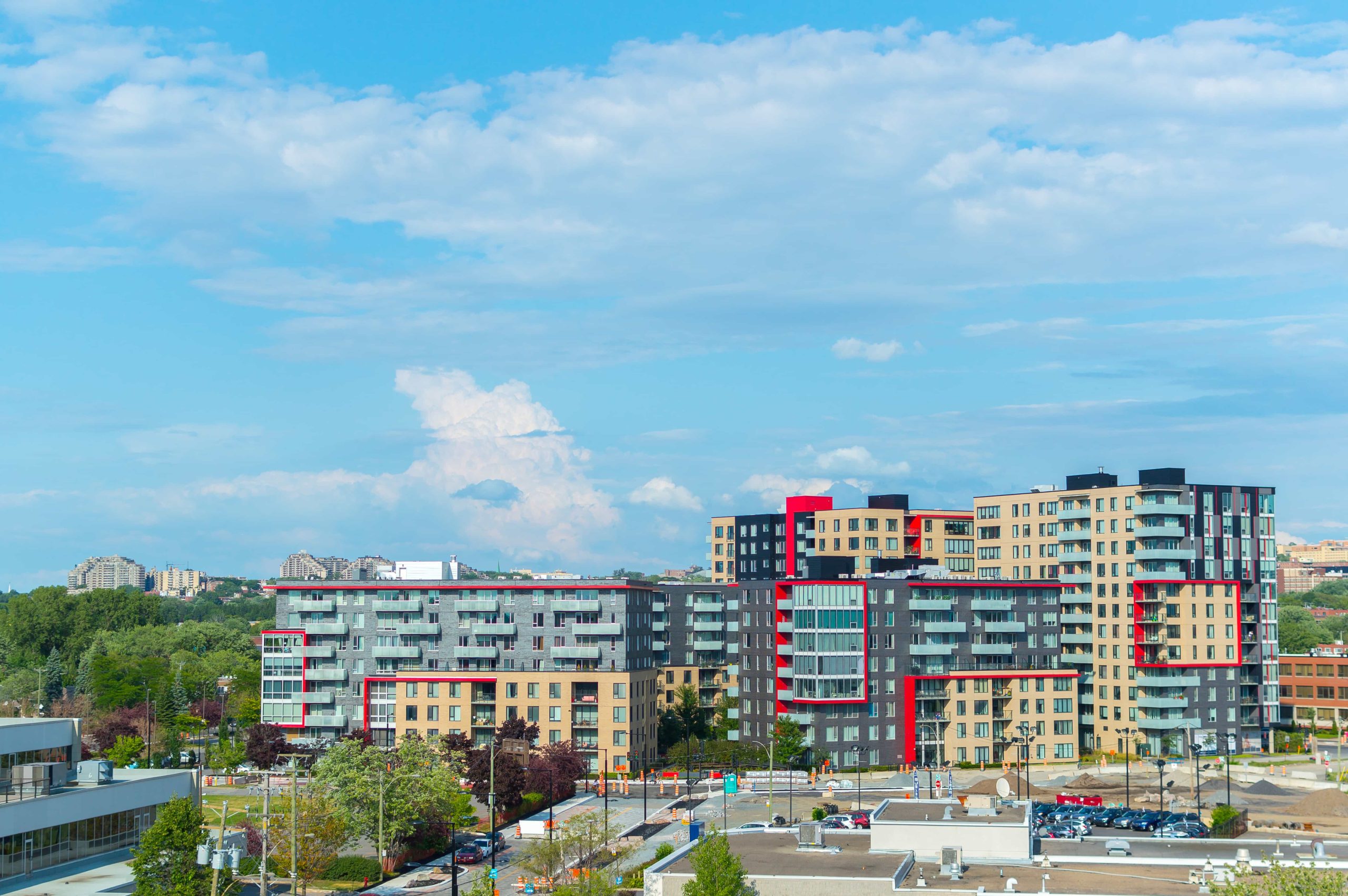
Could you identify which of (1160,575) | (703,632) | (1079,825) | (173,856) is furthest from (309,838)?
(1160,575)

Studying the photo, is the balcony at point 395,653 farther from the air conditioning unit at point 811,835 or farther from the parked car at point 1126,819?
the air conditioning unit at point 811,835

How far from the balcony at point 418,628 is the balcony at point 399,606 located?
1.51 meters

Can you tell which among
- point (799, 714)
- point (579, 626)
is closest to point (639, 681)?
point (579, 626)

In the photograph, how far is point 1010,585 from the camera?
15938 cm

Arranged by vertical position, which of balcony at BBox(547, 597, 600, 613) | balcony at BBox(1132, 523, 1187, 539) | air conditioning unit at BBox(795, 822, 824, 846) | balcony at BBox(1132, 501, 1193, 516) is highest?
balcony at BBox(1132, 501, 1193, 516)

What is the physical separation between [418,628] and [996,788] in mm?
68384

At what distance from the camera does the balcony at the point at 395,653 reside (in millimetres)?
150000

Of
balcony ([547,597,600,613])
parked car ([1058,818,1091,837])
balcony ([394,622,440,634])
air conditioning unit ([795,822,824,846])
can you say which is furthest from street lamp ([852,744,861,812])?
air conditioning unit ([795,822,824,846])

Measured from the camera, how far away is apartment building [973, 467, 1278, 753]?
6565 inches

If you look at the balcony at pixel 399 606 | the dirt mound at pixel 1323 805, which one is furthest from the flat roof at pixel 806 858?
the balcony at pixel 399 606

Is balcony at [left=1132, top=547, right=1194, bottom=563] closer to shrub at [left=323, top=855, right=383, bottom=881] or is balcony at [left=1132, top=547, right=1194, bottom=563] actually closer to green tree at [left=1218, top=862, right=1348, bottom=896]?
shrub at [left=323, top=855, right=383, bottom=881]

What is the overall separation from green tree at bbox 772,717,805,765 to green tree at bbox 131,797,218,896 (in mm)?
80752

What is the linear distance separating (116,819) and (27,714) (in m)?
121

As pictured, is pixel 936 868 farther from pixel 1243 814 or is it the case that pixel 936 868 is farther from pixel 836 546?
pixel 836 546
